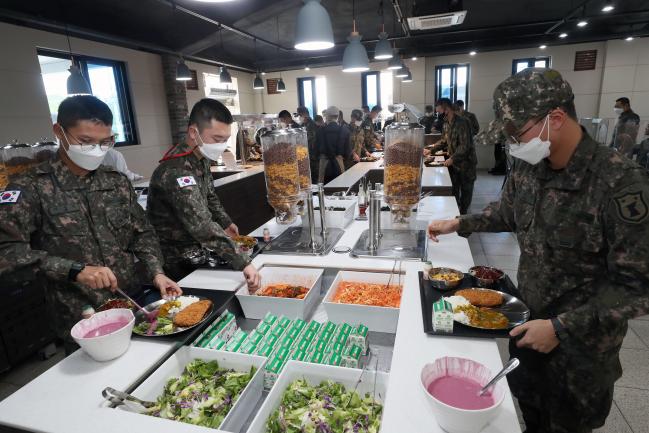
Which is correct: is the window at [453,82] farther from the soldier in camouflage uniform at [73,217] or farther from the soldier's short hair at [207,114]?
the soldier in camouflage uniform at [73,217]

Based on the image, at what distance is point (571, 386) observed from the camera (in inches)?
49.8

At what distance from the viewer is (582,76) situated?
934 cm

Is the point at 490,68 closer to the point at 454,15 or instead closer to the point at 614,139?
the point at 614,139

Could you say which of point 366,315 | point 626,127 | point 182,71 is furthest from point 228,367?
point 626,127

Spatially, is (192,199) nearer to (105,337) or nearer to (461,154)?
(105,337)

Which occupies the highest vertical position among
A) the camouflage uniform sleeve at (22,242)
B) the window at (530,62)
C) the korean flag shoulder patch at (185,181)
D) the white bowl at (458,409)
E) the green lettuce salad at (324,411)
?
the window at (530,62)

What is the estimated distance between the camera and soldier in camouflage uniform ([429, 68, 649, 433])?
1.04 m

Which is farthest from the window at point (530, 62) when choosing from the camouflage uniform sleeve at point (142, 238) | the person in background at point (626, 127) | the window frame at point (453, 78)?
the camouflage uniform sleeve at point (142, 238)

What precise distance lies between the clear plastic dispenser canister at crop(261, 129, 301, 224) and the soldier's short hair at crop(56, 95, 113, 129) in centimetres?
74

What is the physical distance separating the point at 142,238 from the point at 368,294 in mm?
1081

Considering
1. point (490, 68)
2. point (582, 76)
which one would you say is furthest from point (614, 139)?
point (490, 68)

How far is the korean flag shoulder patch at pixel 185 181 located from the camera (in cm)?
167

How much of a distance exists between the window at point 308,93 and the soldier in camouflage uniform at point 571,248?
34.8ft

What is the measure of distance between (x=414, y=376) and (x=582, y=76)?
11.2 metres
